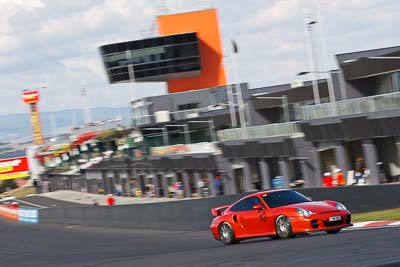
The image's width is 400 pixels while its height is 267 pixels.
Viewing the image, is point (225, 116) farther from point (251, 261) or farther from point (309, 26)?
point (251, 261)

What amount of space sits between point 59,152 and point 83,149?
46.8 feet

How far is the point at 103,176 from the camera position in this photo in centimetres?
9506

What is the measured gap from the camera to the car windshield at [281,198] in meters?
18.6

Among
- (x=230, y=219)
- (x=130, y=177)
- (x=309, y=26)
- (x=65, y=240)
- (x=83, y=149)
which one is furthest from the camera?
(x=83, y=149)

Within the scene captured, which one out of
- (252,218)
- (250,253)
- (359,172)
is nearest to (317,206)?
(252,218)

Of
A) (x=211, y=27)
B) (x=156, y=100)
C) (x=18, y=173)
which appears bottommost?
(x=18, y=173)

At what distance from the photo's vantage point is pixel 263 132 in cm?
5112

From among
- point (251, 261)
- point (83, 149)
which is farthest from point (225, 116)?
point (251, 261)

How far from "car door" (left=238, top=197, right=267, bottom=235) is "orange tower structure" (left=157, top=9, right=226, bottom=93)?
76715mm

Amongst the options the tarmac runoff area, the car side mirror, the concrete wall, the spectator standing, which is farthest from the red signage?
the car side mirror

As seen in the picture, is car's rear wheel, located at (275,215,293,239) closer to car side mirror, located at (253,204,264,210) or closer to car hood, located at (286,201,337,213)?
car hood, located at (286,201,337,213)

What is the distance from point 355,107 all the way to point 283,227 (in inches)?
860

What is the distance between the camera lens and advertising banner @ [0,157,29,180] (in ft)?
506

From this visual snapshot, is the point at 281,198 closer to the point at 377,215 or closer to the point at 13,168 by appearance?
the point at 377,215
